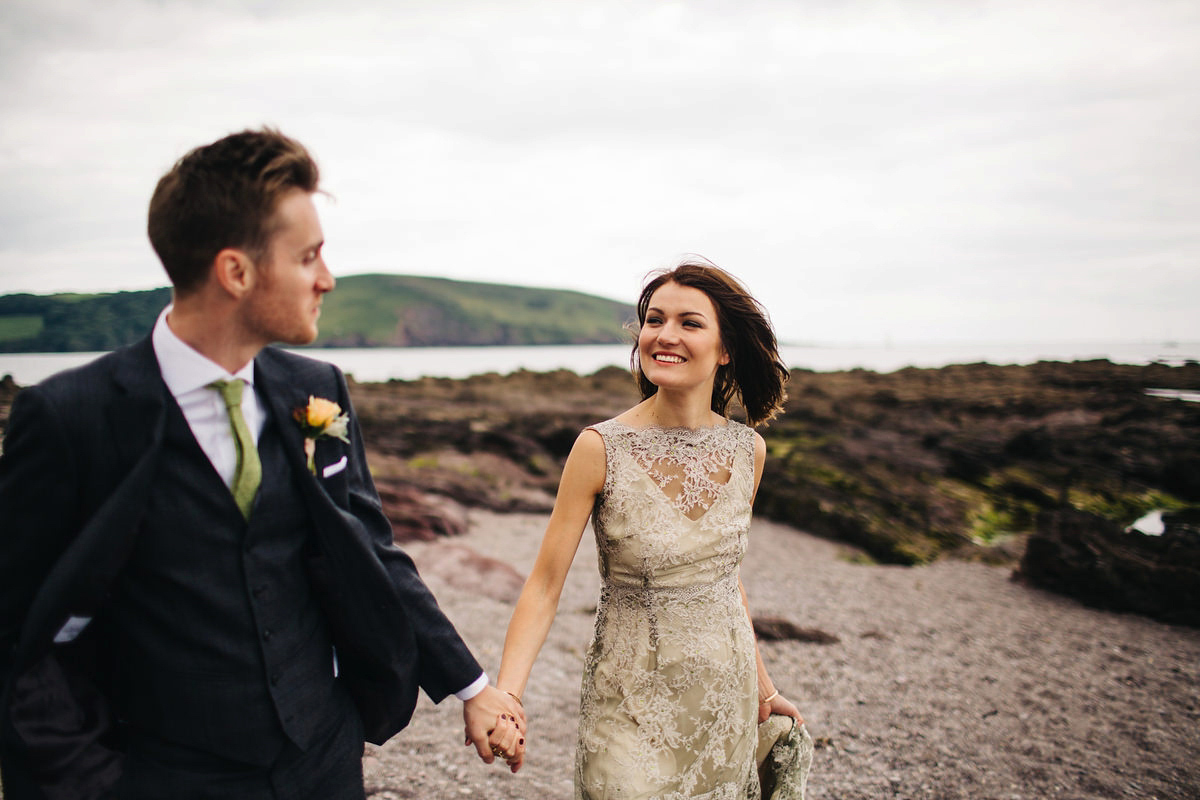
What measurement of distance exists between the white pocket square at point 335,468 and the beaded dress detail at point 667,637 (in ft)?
3.62

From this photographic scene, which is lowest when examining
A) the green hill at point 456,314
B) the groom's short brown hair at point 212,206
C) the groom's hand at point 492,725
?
the groom's hand at point 492,725

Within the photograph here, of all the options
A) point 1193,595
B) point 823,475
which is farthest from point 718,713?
point 823,475

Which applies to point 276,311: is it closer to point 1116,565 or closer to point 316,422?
point 316,422

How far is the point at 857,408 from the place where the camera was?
894 inches

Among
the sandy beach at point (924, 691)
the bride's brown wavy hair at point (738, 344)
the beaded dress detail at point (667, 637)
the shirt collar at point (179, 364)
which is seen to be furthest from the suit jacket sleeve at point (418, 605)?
the sandy beach at point (924, 691)

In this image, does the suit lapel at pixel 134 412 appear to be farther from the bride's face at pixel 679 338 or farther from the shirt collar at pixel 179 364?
the bride's face at pixel 679 338

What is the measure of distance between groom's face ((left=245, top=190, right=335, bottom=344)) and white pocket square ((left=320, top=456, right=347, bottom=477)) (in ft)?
1.24

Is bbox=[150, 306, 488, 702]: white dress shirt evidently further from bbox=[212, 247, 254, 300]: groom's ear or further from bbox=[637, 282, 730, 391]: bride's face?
bbox=[637, 282, 730, 391]: bride's face

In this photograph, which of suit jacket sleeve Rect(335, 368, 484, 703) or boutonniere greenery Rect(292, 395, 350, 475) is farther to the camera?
suit jacket sleeve Rect(335, 368, 484, 703)

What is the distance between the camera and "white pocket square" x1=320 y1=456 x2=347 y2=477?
2.05 meters

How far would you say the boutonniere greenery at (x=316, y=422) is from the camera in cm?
201

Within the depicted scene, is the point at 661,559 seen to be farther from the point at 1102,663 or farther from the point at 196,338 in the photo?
the point at 1102,663

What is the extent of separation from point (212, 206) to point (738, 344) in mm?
2114

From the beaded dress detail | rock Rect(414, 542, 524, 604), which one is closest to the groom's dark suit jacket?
the beaded dress detail
